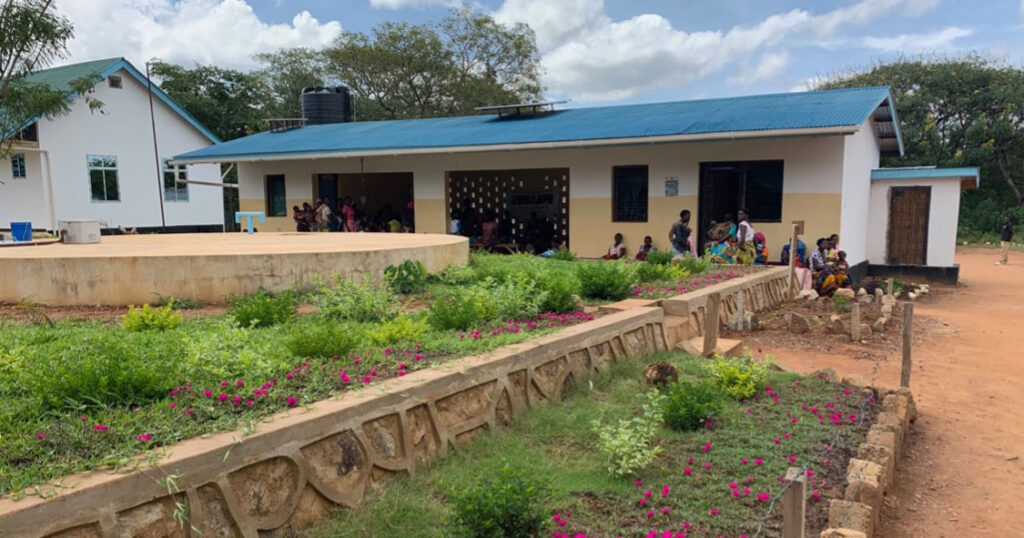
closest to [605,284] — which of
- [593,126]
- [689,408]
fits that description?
[689,408]

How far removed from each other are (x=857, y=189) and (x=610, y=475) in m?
12.6

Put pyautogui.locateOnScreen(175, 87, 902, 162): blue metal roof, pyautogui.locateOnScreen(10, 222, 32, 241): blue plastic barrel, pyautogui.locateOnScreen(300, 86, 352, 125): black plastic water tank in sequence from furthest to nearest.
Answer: pyautogui.locateOnScreen(300, 86, 352, 125): black plastic water tank
pyautogui.locateOnScreen(175, 87, 902, 162): blue metal roof
pyautogui.locateOnScreen(10, 222, 32, 241): blue plastic barrel

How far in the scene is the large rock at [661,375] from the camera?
562cm

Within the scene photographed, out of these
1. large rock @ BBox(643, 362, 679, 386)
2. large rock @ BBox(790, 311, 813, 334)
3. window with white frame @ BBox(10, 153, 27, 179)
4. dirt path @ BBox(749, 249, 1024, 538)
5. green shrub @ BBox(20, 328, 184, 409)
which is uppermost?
window with white frame @ BBox(10, 153, 27, 179)

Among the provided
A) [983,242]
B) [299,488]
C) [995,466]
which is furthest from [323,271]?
[983,242]

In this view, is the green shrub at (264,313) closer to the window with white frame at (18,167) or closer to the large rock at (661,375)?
the large rock at (661,375)

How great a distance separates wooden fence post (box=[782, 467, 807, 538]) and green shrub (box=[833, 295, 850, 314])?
9201 millimetres

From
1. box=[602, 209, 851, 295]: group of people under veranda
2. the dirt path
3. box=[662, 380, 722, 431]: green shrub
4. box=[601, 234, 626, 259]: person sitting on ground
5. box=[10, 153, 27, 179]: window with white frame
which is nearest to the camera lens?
the dirt path

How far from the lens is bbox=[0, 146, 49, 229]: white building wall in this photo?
21.1 meters

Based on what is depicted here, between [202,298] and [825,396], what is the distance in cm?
580

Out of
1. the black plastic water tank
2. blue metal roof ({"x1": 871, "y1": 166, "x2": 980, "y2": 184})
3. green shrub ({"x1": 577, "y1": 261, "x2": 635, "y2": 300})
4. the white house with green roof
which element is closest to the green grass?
green shrub ({"x1": 577, "y1": 261, "x2": 635, "y2": 300})

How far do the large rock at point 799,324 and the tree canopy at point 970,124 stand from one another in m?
23.6

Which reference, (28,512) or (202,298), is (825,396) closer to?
(28,512)

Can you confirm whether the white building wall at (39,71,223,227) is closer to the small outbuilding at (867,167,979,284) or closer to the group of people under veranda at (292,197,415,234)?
the group of people under veranda at (292,197,415,234)
